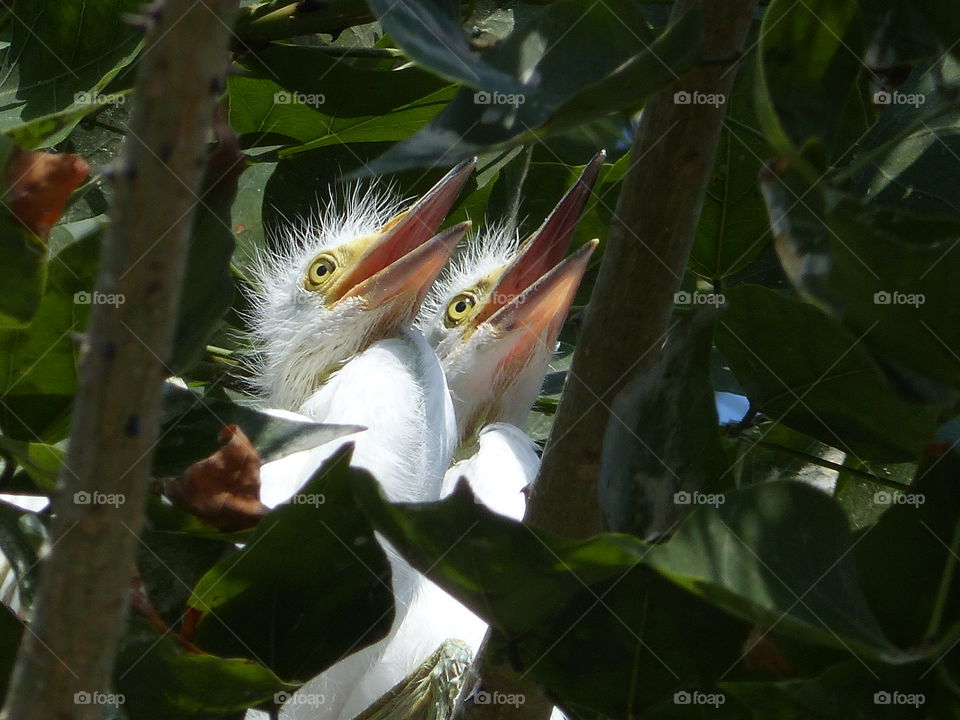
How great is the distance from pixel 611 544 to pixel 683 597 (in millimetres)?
69

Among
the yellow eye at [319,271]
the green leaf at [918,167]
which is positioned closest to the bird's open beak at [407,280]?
the yellow eye at [319,271]

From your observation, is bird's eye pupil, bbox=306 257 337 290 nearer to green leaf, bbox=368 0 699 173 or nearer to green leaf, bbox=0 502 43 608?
green leaf, bbox=0 502 43 608

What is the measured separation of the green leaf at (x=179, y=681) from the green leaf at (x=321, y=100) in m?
0.64

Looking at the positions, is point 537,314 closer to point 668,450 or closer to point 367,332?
point 367,332

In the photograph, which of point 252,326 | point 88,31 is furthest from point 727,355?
point 252,326

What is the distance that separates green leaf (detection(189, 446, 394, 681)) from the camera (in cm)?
58

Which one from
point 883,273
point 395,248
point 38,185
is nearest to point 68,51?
point 38,185

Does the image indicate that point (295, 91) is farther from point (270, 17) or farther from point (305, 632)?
point (305, 632)

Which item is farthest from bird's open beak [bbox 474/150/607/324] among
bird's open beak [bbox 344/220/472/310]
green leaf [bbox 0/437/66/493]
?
green leaf [bbox 0/437/66/493]

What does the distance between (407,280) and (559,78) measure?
195 centimetres

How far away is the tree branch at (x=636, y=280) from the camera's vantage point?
60 cm

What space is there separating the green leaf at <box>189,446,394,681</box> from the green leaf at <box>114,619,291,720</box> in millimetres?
31

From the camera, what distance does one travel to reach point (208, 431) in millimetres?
682

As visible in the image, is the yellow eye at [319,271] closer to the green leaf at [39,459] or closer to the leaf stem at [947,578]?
the green leaf at [39,459]
